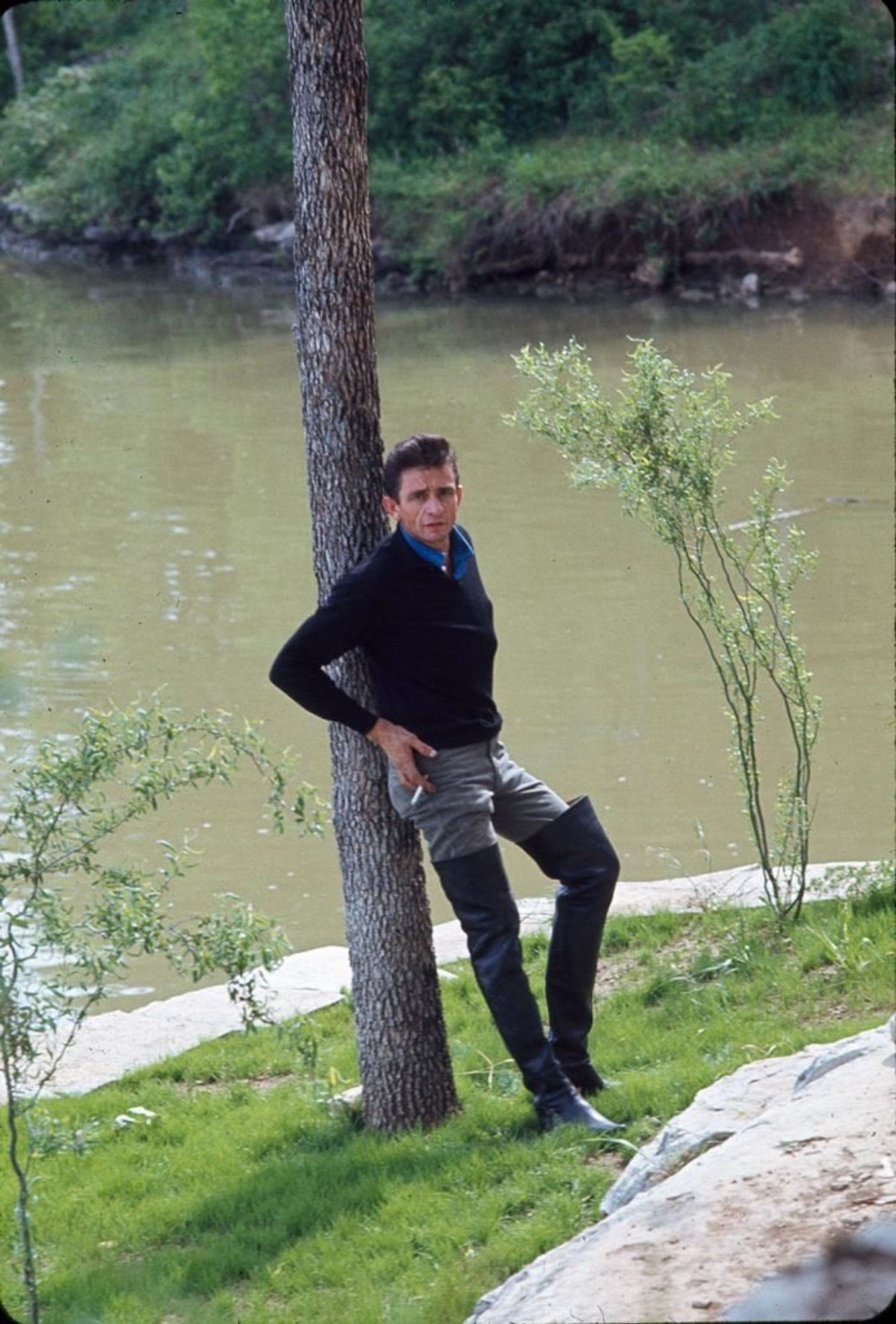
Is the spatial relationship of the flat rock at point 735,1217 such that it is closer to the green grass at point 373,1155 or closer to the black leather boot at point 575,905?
the green grass at point 373,1155

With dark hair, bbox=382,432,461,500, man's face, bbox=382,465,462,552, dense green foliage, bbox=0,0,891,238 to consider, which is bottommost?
man's face, bbox=382,465,462,552

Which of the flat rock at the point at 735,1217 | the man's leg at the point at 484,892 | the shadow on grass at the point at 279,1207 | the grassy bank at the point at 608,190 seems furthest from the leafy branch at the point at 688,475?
the grassy bank at the point at 608,190

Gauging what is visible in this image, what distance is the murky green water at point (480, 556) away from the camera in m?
10.3

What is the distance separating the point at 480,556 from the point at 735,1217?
11770mm

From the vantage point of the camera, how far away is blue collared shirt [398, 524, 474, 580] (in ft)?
16.8

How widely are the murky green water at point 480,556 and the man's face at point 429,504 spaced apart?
188cm

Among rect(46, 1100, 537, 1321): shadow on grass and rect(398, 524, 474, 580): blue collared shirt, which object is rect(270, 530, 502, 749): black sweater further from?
rect(46, 1100, 537, 1321): shadow on grass

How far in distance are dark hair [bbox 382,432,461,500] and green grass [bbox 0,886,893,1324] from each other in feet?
5.85

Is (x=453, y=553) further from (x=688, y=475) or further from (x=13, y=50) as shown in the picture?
(x=13, y=50)

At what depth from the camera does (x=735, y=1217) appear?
3.73 meters

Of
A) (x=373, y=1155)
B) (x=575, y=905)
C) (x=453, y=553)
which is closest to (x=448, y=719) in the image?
(x=453, y=553)

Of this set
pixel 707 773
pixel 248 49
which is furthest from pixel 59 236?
pixel 707 773

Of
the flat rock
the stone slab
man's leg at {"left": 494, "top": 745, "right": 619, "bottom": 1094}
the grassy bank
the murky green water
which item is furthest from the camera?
the grassy bank

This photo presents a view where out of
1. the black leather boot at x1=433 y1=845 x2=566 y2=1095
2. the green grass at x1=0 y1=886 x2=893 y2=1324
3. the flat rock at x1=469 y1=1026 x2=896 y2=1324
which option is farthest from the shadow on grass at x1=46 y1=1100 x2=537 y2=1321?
the flat rock at x1=469 y1=1026 x2=896 y2=1324
